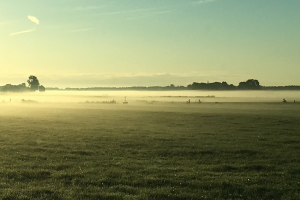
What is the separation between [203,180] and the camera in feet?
43.5

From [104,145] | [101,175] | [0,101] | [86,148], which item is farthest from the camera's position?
[0,101]

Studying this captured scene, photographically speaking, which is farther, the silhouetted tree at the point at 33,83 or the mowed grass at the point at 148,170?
the silhouetted tree at the point at 33,83

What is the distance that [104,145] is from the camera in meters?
23.6

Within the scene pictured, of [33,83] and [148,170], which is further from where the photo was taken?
[33,83]

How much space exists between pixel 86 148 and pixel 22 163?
607cm

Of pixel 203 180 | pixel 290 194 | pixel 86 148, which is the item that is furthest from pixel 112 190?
pixel 86 148

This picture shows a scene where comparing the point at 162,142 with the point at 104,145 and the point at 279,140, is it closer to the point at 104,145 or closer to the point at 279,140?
the point at 104,145

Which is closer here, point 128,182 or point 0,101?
point 128,182

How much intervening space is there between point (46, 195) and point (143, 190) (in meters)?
3.74

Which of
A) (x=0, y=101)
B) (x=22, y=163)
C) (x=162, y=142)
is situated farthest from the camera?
(x=0, y=101)

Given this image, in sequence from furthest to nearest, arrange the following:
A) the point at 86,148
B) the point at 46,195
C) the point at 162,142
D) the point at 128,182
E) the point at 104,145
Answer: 1. the point at 162,142
2. the point at 104,145
3. the point at 86,148
4. the point at 128,182
5. the point at 46,195

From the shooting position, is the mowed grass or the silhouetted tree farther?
the silhouetted tree

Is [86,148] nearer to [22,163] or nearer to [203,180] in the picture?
[22,163]

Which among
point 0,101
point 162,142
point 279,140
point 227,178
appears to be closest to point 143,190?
point 227,178
